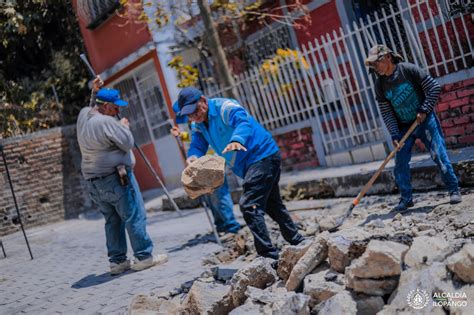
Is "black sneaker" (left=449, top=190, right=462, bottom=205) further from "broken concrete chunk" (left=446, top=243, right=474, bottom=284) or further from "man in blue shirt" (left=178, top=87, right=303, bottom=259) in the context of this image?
"broken concrete chunk" (left=446, top=243, right=474, bottom=284)

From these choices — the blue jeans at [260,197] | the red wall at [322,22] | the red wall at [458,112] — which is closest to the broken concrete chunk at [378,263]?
the blue jeans at [260,197]

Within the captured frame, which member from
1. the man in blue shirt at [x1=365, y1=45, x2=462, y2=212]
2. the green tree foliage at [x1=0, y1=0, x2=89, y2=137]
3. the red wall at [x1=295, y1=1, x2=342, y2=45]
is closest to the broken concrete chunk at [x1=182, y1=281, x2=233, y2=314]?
the man in blue shirt at [x1=365, y1=45, x2=462, y2=212]

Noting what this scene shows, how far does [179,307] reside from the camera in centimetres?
395

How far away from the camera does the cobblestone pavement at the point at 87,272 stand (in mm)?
4836

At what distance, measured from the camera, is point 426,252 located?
10.9ft

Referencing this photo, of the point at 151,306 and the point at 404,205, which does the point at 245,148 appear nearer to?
the point at 151,306

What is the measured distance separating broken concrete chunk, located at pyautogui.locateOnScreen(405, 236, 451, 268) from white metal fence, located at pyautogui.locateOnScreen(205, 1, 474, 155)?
12.8 feet

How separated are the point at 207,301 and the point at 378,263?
50.7 inches

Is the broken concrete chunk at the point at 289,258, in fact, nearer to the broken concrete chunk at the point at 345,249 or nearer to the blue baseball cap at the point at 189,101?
the broken concrete chunk at the point at 345,249

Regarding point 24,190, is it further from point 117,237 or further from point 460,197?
point 460,197

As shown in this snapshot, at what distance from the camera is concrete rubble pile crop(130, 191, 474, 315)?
298 cm

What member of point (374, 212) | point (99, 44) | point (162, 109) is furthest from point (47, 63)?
point (374, 212)

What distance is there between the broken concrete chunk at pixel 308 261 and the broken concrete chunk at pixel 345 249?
0.38 feet

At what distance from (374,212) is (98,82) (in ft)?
11.5
